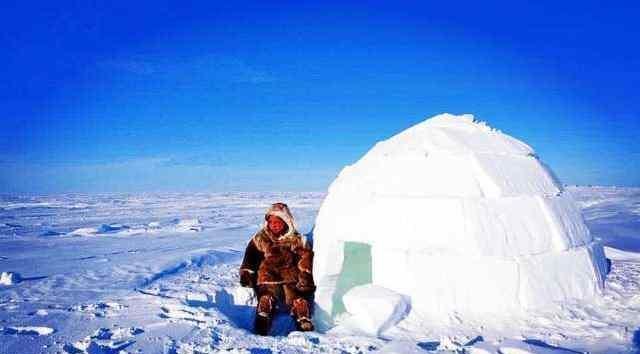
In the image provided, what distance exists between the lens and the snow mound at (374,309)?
5320mm

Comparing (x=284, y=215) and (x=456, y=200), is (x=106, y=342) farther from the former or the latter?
(x=456, y=200)

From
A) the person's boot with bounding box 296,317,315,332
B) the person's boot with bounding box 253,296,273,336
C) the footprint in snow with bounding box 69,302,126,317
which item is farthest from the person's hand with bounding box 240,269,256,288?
the footprint in snow with bounding box 69,302,126,317

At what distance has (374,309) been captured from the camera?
5.42 metres

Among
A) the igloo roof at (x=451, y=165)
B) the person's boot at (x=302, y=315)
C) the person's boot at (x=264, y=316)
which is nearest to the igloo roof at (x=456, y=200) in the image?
the igloo roof at (x=451, y=165)

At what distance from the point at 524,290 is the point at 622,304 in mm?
1655

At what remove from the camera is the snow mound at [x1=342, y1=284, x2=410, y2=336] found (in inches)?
209

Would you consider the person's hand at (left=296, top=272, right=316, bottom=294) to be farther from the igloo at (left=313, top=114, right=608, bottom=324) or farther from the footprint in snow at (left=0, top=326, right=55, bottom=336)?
the footprint in snow at (left=0, top=326, right=55, bottom=336)

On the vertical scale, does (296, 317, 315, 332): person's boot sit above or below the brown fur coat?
below

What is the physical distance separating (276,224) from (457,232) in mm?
2619

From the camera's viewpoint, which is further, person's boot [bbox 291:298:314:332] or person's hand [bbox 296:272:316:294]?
person's hand [bbox 296:272:316:294]

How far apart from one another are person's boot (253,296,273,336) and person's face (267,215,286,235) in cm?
99

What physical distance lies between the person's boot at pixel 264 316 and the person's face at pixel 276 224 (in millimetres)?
995

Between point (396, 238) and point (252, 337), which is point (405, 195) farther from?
point (252, 337)

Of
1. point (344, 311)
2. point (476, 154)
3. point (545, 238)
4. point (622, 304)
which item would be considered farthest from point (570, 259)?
point (344, 311)
